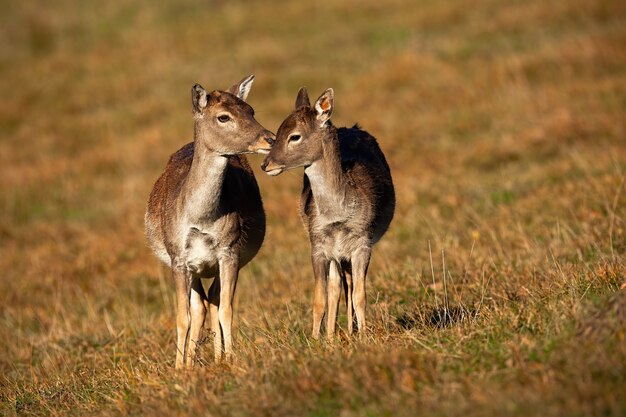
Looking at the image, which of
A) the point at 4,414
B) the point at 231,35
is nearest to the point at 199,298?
the point at 4,414

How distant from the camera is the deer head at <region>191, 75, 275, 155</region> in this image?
322 inches

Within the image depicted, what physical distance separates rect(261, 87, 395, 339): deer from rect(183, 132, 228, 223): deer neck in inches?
20.8

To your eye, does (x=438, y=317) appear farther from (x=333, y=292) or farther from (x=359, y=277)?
(x=333, y=292)

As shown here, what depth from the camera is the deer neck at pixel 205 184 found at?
27.4 feet

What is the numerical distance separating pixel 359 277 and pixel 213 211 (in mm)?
1415

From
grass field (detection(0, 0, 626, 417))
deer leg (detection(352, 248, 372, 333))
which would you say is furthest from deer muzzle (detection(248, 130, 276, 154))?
Result: grass field (detection(0, 0, 626, 417))

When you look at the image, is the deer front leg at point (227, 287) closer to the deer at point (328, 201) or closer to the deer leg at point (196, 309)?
the deer at point (328, 201)

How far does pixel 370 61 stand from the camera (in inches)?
977

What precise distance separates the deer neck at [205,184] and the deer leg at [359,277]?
133 cm

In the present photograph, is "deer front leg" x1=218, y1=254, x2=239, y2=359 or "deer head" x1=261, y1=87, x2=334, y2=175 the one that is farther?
"deer front leg" x1=218, y1=254, x2=239, y2=359

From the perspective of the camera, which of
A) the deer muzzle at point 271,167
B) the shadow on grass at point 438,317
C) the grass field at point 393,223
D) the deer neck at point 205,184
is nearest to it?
the grass field at point 393,223

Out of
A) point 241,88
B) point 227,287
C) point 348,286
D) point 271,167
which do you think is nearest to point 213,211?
point 227,287

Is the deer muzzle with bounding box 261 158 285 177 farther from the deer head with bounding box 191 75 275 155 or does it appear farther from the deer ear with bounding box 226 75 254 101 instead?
the deer ear with bounding box 226 75 254 101

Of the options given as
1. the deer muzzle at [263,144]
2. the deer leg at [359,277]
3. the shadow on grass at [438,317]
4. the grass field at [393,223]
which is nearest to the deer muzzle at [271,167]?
the deer muzzle at [263,144]
